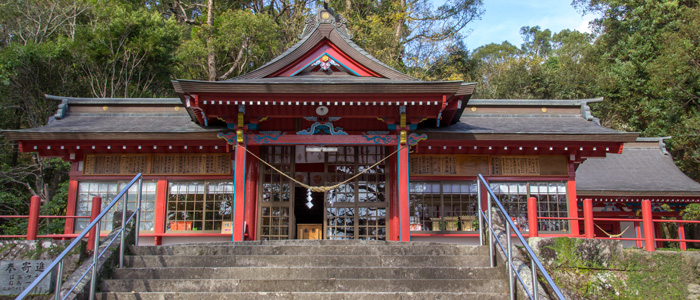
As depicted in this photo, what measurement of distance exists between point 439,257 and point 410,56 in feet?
64.5

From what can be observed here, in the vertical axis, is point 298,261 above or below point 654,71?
below

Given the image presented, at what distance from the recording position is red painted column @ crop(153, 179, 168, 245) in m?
12.0

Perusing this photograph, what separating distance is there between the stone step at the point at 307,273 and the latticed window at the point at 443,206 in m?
5.55

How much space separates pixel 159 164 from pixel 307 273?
7.17 meters

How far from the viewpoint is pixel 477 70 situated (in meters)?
31.2

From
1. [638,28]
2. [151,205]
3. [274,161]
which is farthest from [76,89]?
[638,28]

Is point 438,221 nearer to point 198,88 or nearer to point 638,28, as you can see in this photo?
point 198,88

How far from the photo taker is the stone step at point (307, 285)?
6266 millimetres

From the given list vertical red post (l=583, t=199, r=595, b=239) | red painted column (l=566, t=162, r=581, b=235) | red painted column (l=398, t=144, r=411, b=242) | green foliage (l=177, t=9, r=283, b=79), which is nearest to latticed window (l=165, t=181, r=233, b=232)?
red painted column (l=398, t=144, r=411, b=242)

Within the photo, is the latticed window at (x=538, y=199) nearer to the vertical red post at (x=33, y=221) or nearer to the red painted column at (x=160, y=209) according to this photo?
the red painted column at (x=160, y=209)

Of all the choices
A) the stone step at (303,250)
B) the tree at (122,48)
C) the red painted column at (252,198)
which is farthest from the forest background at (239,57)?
the stone step at (303,250)

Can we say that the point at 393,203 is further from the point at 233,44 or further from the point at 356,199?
the point at 233,44

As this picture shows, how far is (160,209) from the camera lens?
39.7 ft

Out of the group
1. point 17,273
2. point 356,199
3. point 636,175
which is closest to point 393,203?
point 356,199
